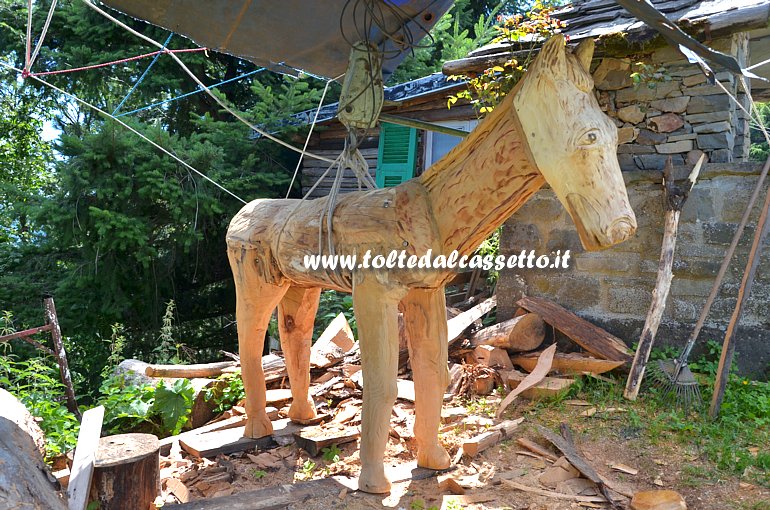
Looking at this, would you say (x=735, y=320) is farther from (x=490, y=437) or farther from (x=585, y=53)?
(x=585, y=53)

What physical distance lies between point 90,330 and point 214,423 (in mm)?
4835

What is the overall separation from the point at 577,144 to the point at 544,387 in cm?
267

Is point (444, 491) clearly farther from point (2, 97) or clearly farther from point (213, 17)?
point (2, 97)

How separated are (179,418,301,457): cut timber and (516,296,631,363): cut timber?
235cm

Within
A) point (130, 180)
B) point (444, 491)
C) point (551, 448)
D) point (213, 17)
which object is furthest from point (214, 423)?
point (130, 180)

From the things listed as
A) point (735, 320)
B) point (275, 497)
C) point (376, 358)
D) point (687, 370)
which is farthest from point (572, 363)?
point (275, 497)

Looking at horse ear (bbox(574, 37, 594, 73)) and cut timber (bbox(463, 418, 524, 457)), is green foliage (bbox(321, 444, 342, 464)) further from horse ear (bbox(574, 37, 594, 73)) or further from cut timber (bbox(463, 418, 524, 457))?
horse ear (bbox(574, 37, 594, 73))

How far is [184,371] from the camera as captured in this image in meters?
5.34

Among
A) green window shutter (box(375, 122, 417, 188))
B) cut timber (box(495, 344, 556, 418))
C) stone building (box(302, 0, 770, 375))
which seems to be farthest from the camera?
green window shutter (box(375, 122, 417, 188))

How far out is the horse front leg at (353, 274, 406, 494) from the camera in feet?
10.1

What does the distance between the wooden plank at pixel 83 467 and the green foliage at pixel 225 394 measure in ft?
5.14

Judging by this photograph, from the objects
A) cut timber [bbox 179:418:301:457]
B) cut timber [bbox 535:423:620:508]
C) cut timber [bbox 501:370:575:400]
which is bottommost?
cut timber [bbox 179:418:301:457]

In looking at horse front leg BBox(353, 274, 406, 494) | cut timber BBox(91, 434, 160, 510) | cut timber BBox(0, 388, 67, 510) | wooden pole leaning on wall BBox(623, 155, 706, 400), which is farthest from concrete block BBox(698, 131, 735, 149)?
cut timber BBox(0, 388, 67, 510)

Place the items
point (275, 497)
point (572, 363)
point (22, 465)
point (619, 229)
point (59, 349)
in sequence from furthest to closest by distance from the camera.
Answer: point (572, 363) → point (59, 349) → point (275, 497) → point (22, 465) → point (619, 229)
